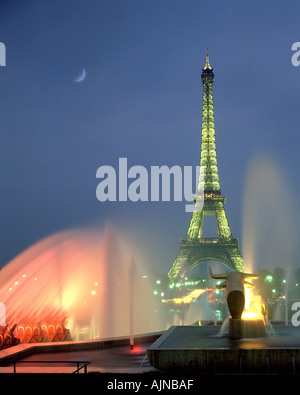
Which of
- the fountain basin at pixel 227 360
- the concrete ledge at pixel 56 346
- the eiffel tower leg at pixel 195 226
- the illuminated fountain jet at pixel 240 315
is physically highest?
the eiffel tower leg at pixel 195 226

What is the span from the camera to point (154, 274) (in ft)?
531

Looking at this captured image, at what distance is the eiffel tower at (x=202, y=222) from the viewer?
10175 cm

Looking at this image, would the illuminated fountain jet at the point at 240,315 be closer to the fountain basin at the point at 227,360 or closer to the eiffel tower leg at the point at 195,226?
the fountain basin at the point at 227,360

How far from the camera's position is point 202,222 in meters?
109

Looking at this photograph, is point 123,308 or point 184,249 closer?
point 123,308

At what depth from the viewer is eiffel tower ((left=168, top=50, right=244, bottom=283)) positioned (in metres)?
102

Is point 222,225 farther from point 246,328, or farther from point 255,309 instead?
point 246,328

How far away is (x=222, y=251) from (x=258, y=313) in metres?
80.8

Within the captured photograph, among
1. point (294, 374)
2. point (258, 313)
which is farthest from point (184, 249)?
point (294, 374)

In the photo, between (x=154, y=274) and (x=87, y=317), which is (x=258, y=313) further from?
(x=154, y=274)

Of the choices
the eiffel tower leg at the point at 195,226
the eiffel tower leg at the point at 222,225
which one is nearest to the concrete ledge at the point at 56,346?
the eiffel tower leg at the point at 222,225

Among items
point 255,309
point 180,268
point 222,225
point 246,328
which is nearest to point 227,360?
point 246,328

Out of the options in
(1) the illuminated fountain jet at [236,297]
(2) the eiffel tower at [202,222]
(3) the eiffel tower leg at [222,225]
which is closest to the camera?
(1) the illuminated fountain jet at [236,297]
